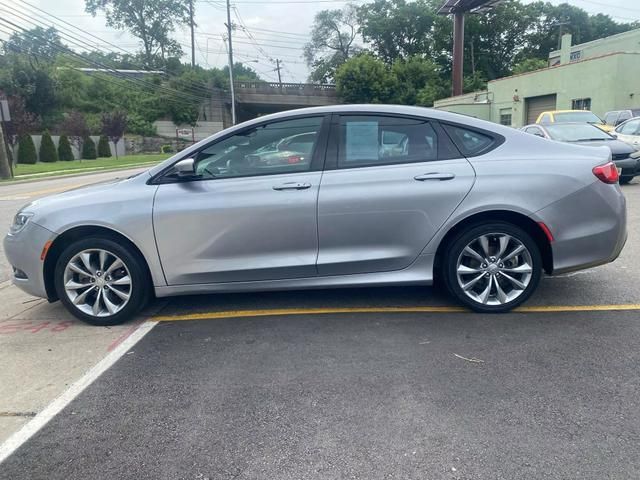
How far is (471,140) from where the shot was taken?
14.1 ft

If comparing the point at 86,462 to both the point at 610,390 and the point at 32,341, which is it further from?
the point at 610,390

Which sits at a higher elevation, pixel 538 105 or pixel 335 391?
pixel 538 105

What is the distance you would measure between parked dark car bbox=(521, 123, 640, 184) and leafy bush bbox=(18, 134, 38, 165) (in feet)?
113

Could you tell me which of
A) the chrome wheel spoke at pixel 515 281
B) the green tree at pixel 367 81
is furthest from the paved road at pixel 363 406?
the green tree at pixel 367 81

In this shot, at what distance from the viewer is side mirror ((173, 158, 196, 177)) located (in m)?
4.14

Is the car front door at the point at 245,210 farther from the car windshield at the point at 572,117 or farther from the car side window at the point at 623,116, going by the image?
the car side window at the point at 623,116

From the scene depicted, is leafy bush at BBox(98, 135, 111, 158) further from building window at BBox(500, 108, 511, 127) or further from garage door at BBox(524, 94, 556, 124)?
garage door at BBox(524, 94, 556, 124)

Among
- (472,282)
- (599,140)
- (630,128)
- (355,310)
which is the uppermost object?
(630,128)

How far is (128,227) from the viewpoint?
13.6 ft

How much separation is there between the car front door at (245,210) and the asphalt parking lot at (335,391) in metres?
0.50

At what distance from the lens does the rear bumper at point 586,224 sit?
13.5 ft

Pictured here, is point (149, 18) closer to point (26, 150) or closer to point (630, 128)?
point (26, 150)

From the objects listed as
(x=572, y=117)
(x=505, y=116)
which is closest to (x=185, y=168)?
(x=572, y=117)

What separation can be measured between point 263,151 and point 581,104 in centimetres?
2762
